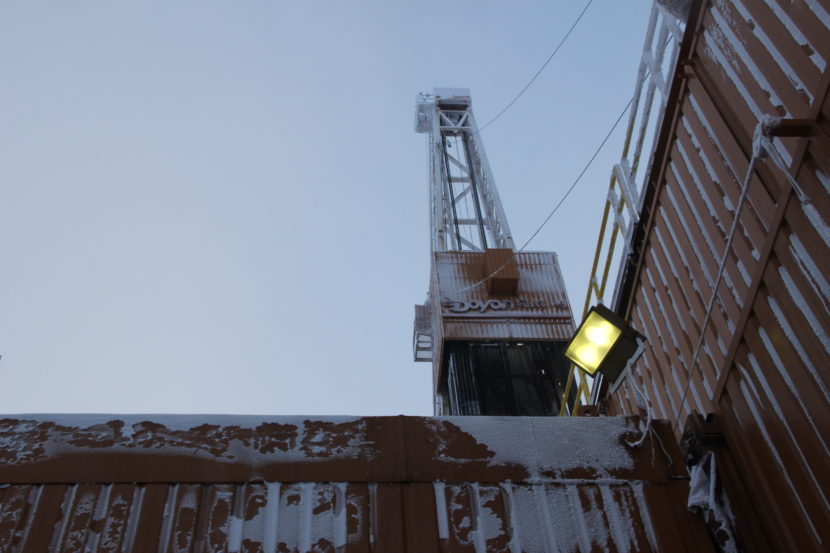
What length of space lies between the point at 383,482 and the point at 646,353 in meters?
3.48

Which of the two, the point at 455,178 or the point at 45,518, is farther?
the point at 455,178

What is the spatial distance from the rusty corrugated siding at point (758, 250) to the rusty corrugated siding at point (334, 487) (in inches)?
24.3

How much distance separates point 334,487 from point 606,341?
2264mm

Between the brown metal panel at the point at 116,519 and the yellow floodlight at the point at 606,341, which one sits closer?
the brown metal panel at the point at 116,519

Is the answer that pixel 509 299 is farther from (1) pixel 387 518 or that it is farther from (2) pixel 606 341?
(1) pixel 387 518

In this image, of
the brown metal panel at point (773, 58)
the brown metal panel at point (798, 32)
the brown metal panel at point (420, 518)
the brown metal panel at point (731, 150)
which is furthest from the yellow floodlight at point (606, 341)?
the brown metal panel at point (798, 32)

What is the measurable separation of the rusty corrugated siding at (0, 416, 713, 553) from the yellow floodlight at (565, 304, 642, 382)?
2.03 feet

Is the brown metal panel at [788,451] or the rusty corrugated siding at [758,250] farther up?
the rusty corrugated siding at [758,250]

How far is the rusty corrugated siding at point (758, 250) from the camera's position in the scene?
11.0 ft

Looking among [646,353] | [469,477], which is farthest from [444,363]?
[469,477]

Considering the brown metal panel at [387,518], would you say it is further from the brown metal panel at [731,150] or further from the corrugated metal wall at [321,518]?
the brown metal panel at [731,150]

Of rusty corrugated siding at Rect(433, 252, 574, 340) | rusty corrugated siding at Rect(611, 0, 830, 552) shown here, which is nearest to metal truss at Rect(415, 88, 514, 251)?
rusty corrugated siding at Rect(433, 252, 574, 340)

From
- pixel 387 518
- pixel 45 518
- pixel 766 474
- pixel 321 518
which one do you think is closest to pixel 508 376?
pixel 766 474

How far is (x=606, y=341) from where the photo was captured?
475 centimetres
